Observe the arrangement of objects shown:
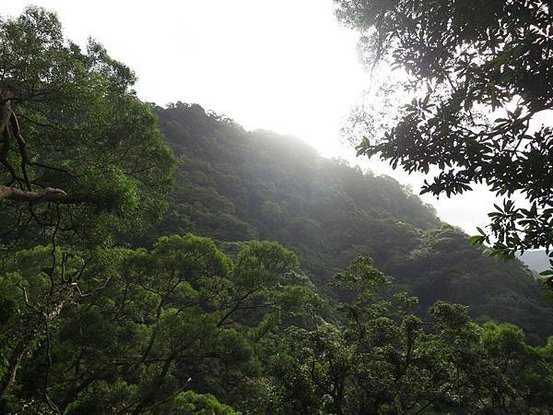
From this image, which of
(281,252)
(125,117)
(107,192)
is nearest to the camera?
(107,192)

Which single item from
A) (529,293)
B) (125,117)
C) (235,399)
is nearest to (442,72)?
(125,117)

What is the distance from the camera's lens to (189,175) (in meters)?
47.2

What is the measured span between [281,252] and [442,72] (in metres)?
6.40

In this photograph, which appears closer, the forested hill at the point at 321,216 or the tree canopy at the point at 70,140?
the tree canopy at the point at 70,140

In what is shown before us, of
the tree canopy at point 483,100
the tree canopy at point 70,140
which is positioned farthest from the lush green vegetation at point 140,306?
the tree canopy at point 483,100

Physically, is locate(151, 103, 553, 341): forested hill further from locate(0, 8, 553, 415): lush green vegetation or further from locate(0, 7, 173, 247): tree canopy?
locate(0, 7, 173, 247): tree canopy

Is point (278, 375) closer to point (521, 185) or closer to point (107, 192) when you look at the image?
point (107, 192)

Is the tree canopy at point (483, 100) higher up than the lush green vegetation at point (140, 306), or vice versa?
the tree canopy at point (483, 100)

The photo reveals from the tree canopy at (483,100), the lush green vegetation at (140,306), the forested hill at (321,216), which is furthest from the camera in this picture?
the forested hill at (321,216)

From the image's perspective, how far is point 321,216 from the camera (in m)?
51.6

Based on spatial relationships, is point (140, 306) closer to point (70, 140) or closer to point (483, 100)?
point (70, 140)

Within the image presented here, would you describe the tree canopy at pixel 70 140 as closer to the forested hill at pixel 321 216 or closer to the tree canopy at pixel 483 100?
the tree canopy at pixel 483 100

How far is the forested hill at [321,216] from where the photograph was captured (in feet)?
120

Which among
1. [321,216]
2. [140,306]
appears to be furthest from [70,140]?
[321,216]
